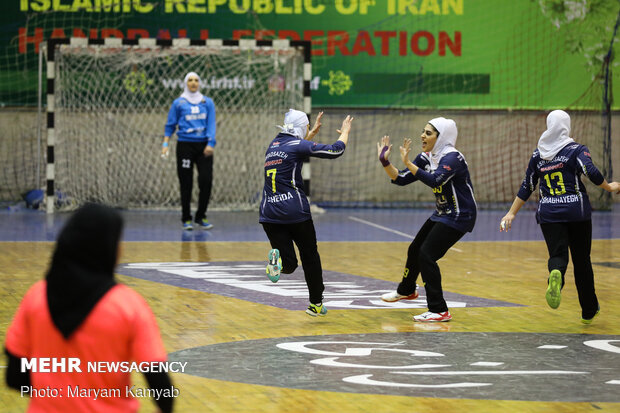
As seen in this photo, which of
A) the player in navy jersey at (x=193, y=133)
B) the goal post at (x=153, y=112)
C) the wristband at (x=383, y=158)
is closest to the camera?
the wristband at (x=383, y=158)

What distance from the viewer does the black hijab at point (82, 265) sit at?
10.8 feet

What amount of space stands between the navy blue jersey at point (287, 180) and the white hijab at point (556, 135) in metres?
1.85

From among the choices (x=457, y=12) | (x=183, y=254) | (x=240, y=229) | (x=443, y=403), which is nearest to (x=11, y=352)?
(x=443, y=403)

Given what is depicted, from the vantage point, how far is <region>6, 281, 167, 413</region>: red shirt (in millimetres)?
3346

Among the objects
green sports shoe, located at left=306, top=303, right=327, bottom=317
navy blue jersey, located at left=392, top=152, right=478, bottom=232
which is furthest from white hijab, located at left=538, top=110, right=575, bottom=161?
green sports shoe, located at left=306, top=303, right=327, bottom=317

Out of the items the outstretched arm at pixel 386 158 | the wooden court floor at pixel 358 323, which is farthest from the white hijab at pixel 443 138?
the wooden court floor at pixel 358 323

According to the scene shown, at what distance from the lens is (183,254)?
548 inches

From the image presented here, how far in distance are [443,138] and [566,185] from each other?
1190 mm

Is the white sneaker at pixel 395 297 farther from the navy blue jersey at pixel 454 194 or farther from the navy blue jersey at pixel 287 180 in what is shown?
the navy blue jersey at pixel 287 180

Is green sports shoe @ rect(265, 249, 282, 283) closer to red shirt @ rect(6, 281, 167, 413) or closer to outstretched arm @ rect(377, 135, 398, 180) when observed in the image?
outstretched arm @ rect(377, 135, 398, 180)

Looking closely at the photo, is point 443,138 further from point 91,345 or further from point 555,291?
point 91,345

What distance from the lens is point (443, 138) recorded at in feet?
30.7

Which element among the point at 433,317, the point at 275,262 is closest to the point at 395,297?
the point at 433,317

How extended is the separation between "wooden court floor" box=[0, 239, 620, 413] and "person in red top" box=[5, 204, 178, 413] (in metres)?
2.61
